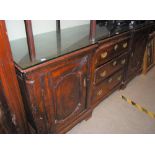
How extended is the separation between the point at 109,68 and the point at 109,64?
2.4 inches

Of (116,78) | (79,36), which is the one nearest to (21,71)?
(79,36)

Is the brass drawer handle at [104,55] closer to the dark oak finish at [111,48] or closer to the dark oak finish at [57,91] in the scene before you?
the dark oak finish at [111,48]

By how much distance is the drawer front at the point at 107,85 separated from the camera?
5.68 ft

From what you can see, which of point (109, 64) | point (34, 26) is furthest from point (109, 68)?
point (34, 26)

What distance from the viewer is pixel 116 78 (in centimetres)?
198

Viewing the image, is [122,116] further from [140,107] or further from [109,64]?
[109,64]

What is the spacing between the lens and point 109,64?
166cm

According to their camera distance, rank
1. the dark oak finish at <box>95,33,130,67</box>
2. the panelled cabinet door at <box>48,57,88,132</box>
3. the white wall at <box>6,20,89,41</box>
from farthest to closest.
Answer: the dark oak finish at <box>95,33,130,67</box>
the white wall at <box>6,20,89,41</box>
the panelled cabinet door at <box>48,57,88,132</box>

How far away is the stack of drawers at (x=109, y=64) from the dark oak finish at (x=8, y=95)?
81 centimetres

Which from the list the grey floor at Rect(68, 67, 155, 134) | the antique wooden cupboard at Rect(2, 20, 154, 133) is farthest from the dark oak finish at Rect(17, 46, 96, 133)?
the grey floor at Rect(68, 67, 155, 134)

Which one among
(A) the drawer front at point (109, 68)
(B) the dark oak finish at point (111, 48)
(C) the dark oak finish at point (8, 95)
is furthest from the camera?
(A) the drawer front at point (109, 68)

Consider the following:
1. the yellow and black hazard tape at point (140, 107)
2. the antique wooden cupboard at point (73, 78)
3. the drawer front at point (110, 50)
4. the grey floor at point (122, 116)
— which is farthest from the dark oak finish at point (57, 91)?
the yellow and black hazard tape at point (140, 107)

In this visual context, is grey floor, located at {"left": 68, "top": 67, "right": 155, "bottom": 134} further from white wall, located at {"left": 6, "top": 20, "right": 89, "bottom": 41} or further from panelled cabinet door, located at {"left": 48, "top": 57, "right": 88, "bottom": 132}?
white wall, located at {"left": 6, "top": 20, "right": 89, "bottom": 41}

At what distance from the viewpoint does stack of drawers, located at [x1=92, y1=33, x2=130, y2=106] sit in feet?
4.87
